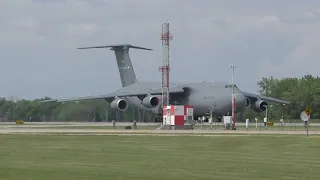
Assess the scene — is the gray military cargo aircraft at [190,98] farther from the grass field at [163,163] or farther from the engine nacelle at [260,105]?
the grass field at [163,163]

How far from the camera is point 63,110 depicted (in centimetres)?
10131

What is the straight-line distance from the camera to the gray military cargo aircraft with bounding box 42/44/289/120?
291 ft

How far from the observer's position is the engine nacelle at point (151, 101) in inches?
3590

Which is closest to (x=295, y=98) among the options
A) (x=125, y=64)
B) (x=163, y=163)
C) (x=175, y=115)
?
(x=125, y=64)

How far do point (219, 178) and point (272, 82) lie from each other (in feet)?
436

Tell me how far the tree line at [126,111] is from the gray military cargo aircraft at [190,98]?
246 cm

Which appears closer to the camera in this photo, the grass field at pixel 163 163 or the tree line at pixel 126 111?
the grass field at pixel 163 163

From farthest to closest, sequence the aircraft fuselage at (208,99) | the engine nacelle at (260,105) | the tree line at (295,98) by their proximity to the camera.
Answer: the tree line at (295,98) < the engine nacelle at (260,105) < the aircraft fuselage at (208,99)

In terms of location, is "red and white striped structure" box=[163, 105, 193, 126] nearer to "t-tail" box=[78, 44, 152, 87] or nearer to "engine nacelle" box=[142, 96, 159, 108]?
"engine nacelle" box=[142, 96, 159, 108]

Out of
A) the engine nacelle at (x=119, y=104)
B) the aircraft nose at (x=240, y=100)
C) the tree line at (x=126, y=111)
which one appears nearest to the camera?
the aircraft nose at (x=240, y=100)

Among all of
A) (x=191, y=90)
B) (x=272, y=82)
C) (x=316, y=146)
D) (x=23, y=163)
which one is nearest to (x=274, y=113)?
(x=272, y=82)

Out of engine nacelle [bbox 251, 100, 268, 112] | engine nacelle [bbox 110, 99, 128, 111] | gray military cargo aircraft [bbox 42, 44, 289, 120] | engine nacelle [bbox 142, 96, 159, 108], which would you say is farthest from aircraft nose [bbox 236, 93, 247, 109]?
engine nacelle [bbox 110, 99, 128, 111]

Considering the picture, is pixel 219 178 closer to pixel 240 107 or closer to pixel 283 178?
pixel 283 178

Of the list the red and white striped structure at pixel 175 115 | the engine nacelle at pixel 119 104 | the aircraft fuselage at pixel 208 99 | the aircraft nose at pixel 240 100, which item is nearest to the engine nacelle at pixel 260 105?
the aircraft fuselage at pixel 208 99
